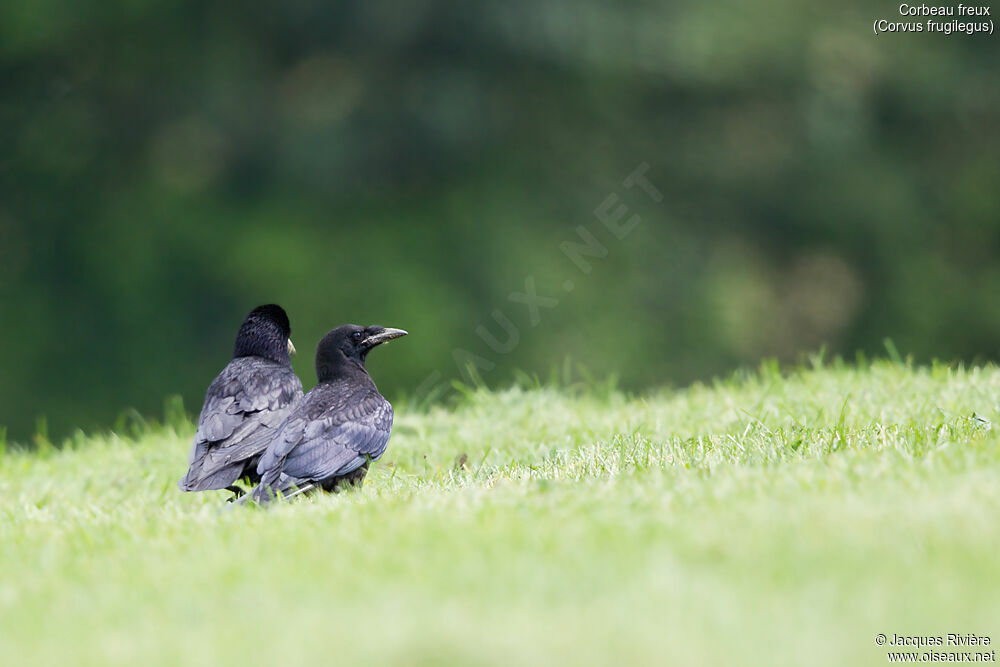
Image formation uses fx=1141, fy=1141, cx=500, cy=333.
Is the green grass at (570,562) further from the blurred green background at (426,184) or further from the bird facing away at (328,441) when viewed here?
the blurred green background at (426,184)

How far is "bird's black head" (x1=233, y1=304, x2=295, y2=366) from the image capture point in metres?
6.35

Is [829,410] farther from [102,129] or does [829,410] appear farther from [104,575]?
[102,129]

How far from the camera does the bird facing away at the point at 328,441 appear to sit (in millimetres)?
4961

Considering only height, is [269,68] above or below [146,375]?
above

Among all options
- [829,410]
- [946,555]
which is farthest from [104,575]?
[829,410]

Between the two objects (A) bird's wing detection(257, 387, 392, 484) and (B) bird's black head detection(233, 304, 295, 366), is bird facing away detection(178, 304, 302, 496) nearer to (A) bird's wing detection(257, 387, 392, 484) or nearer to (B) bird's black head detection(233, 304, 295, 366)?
(B) bird's black head detection(233, 304, 295, 366)

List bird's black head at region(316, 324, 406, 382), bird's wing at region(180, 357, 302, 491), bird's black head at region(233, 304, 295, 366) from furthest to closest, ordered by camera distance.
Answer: bird's black head at region(233, 304, 295, 366)
bird's black head at region(316, 324, 406, 382)
bird's wing at region(180, 357, 302, 491)

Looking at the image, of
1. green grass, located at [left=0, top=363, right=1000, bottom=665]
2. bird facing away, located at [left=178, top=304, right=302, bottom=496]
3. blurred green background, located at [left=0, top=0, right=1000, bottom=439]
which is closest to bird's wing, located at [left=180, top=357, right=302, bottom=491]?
bird facing away, located at [left=178, top=304, right=302, bottom=496]

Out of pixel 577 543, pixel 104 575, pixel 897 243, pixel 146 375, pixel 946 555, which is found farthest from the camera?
pixel 897 243

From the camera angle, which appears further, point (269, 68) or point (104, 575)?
point (269, 68)

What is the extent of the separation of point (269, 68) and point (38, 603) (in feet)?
33.5

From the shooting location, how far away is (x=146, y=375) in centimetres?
1241

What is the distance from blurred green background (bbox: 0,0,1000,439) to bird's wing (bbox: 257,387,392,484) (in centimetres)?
641

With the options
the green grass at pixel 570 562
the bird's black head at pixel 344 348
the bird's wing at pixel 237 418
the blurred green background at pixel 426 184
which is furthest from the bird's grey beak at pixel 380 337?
the blurred green background at pixel 426 184
